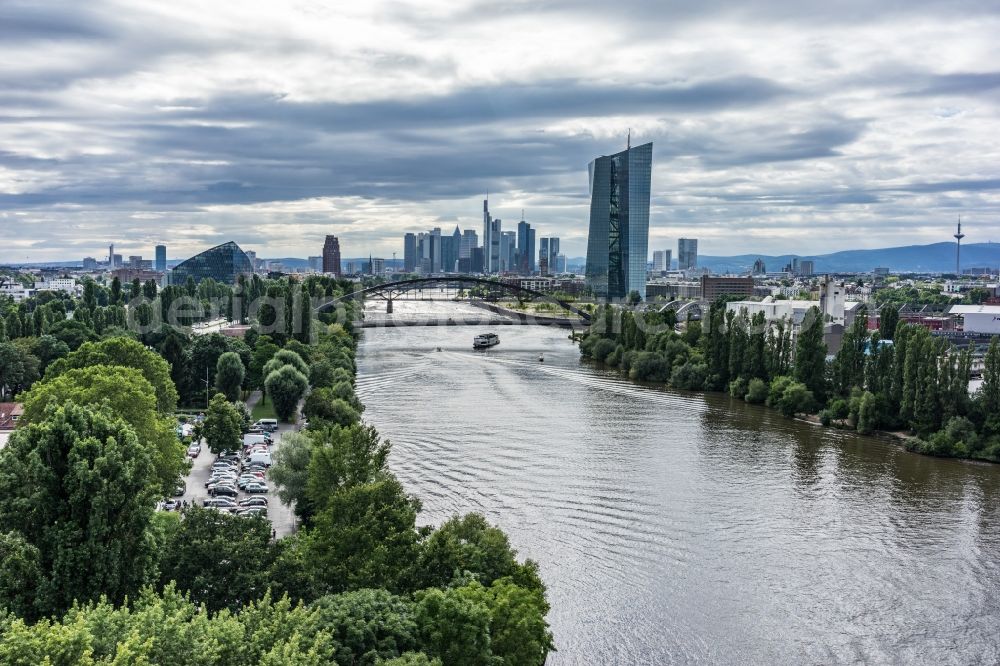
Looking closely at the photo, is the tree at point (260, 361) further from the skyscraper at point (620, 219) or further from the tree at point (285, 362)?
the skyscraper at point (620, 219)

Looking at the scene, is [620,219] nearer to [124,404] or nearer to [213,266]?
[213,266]

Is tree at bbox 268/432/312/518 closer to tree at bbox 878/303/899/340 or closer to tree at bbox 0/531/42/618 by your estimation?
tree at bbox 0/531/42/618

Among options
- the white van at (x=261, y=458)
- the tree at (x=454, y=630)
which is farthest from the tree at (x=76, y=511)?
the white van at (x=261, y=458)

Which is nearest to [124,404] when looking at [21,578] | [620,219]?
[21,578]

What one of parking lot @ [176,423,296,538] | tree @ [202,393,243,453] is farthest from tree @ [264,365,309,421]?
tree @ [202,393,243,453]

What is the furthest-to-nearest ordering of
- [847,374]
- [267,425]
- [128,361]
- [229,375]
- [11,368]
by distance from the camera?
[229,375], [11,368], [847,374], [267,425], [128,361]

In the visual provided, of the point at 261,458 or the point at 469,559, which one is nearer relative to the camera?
the point at 469,559

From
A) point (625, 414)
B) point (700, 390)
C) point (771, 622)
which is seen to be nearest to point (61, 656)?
point (771, 622)
